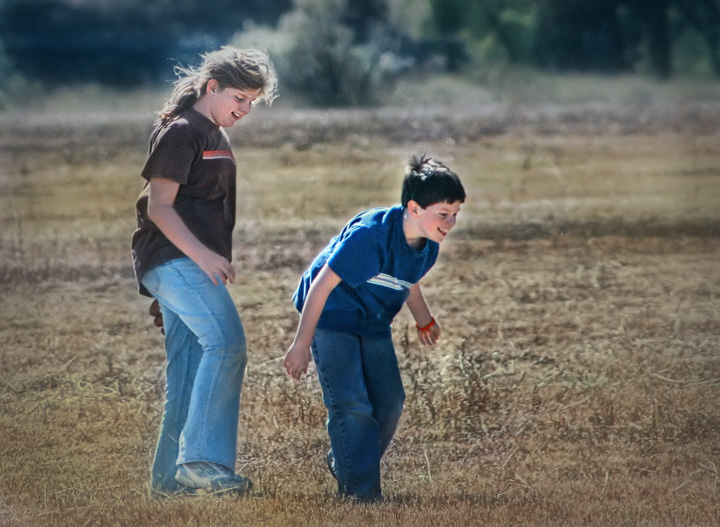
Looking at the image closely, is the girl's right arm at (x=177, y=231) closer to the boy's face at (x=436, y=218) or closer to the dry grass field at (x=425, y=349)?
the boy's face at (x=436, y=218)

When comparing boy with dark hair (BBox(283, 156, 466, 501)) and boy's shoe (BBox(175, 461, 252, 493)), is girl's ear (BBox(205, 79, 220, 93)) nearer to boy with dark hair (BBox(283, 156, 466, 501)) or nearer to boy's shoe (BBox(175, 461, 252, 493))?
boy with dark hair (BBox(283, 156, 466, 501))

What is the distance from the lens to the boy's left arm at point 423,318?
13.0ft

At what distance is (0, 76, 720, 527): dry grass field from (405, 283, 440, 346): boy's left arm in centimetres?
56

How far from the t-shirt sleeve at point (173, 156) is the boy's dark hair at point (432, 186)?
2.35ft

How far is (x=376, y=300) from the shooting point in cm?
370

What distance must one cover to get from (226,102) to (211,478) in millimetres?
1257

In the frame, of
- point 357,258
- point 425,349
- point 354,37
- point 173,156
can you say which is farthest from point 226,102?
point 354,37

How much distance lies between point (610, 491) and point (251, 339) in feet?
9.68

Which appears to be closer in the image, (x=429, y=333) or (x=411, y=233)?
(x=411, y=233)

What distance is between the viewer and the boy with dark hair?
354 cm

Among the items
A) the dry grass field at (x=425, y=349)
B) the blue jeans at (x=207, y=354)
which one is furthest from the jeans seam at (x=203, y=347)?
the dry grass field at (x=425, y=349)

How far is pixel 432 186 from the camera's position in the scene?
3.52 metres

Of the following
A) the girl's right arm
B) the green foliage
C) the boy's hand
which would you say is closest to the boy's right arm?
the boy's hand

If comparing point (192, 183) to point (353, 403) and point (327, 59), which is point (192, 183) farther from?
point (327, 59)
